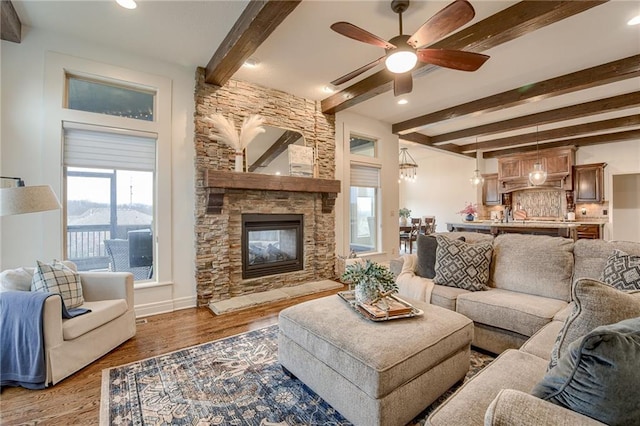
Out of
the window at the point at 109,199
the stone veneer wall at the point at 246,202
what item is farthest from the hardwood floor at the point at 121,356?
the window at the point at 109,199

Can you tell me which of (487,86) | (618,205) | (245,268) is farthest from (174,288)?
(618,205)

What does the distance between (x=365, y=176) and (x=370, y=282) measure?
3.80 meters

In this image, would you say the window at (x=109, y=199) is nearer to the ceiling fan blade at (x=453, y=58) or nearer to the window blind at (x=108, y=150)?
the window blind at (x=108, y=150)

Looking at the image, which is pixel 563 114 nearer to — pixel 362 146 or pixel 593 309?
pixel 362 146

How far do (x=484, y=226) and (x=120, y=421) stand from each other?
6.37 metres

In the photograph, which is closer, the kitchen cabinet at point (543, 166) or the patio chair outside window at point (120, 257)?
the patio chair outside window at point (120, 257)

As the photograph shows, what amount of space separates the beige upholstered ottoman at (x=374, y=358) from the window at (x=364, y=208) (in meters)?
3.48

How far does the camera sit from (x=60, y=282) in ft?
7.75

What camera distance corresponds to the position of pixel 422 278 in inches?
123

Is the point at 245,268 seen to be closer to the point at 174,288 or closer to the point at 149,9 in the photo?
the point at 174,288

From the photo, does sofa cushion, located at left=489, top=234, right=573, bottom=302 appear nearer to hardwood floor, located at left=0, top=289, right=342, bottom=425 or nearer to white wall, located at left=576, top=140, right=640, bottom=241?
hardwood floor, located at left=0, top=289, right=342, bottom=425

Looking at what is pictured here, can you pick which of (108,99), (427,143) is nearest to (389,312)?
(108,99)

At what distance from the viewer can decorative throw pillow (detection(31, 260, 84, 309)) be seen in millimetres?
2293

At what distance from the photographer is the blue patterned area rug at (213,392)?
1759 millimetres
